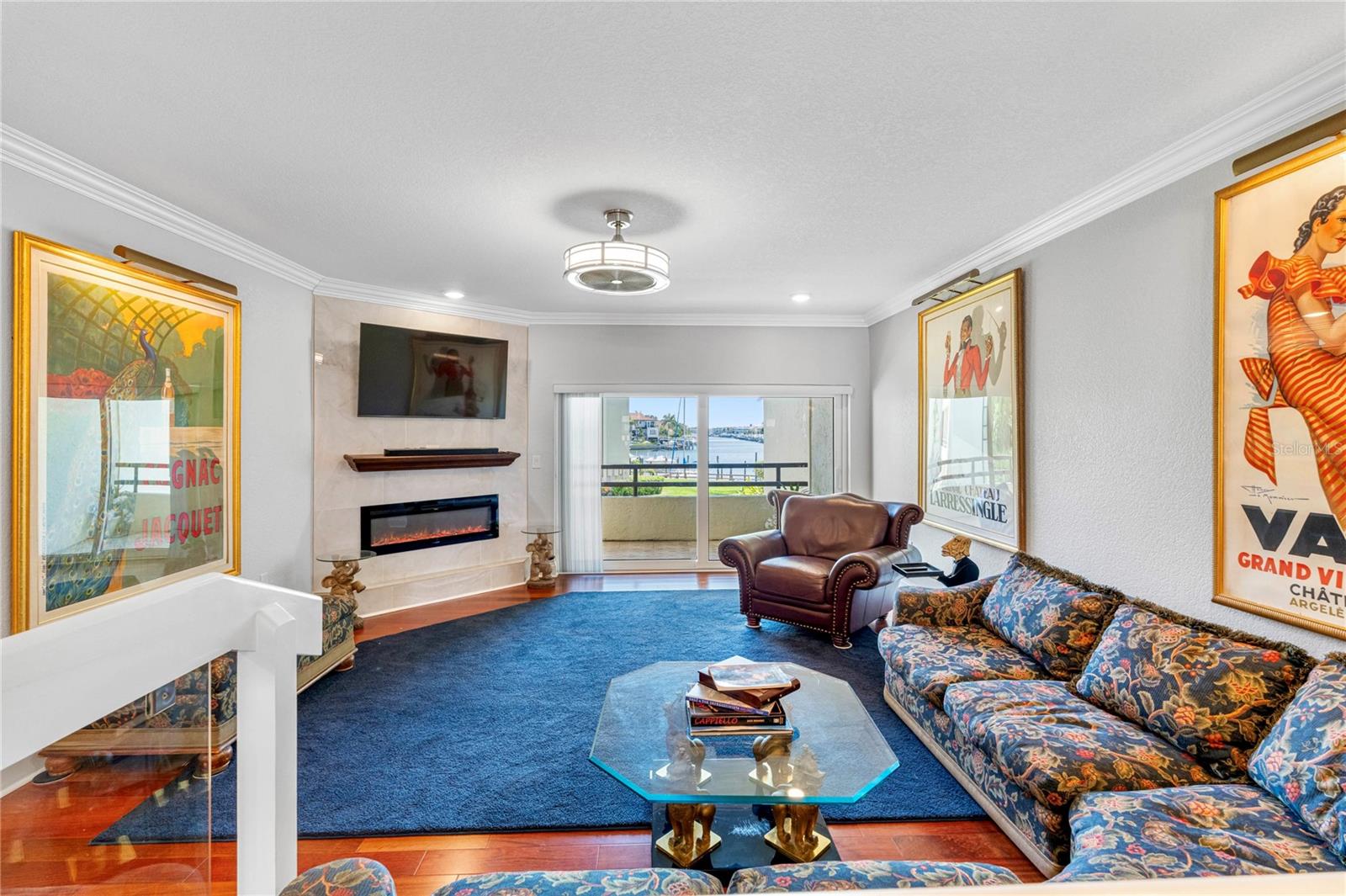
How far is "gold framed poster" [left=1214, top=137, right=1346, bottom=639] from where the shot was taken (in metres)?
1.90

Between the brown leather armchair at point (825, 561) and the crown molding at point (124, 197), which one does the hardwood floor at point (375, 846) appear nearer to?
the brown leather armchair at point (825, 561)

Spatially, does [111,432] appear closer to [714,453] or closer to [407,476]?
[407,476]

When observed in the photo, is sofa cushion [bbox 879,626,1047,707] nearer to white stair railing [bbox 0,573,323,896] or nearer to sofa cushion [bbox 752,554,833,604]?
sofa cushion [bbox 752,554,833,604]

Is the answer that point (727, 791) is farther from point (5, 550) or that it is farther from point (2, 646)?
point (5, 550)

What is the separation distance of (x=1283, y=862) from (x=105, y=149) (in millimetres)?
4462

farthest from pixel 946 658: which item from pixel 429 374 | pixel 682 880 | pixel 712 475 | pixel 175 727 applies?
pixel 429 374

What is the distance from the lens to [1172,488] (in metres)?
2.47

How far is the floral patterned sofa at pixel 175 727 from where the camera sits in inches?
21.7

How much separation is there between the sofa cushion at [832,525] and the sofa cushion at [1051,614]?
1.47m

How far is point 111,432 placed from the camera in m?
2.71

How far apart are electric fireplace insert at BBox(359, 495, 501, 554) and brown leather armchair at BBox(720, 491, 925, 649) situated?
229 centimetres

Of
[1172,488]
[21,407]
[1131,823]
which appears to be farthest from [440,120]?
[1172,488]

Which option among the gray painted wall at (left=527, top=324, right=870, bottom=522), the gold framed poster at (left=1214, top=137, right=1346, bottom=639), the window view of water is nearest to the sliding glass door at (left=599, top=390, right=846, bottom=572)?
the window view of water

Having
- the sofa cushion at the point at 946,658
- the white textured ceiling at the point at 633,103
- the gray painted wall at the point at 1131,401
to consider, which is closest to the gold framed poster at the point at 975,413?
the gray painted wall at the point at 1131,401
